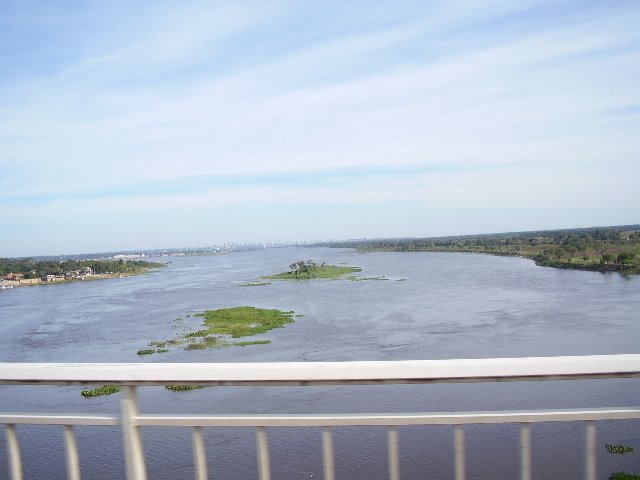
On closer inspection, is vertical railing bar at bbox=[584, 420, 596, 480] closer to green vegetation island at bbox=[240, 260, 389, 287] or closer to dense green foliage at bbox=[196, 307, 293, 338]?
dense green foliage at bbox=[196, 307, 293, 338]

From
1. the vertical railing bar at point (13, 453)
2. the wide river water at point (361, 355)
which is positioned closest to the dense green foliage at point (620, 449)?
the wide river water at point (361, 355)

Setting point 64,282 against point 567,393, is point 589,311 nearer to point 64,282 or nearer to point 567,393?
point 567,393

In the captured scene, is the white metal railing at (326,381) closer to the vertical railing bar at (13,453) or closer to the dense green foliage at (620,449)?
the vertical railing bar at (13,453)

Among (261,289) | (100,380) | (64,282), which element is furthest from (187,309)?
(64,282)

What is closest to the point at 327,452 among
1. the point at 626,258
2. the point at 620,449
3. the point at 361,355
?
the point at 620,449

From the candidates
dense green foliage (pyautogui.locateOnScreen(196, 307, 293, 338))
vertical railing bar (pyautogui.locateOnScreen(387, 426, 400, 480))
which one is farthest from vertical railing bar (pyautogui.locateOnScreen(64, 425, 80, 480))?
dense green foliage (pyautogui.locateOnScreen(196, 307, 293, 338))

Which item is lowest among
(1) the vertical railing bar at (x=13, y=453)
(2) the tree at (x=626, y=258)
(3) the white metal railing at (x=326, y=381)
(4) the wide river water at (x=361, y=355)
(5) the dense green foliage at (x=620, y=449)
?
(5) the dense green foliage at (x=620, y=449)

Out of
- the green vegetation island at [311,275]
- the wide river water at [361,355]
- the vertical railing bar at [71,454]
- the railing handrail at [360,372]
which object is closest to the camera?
the railing handrail at [360,372]

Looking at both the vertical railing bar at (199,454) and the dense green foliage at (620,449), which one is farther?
the dense green foliage at (620,449)
